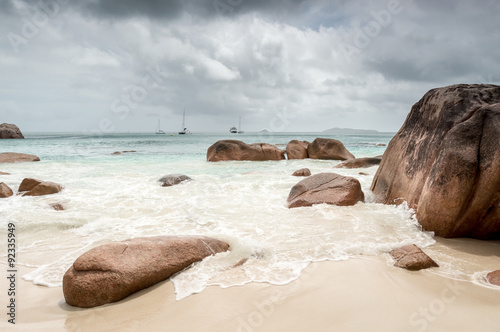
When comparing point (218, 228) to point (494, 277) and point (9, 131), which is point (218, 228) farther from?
point (9, 131)

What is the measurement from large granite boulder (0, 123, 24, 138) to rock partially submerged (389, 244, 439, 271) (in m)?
63.5

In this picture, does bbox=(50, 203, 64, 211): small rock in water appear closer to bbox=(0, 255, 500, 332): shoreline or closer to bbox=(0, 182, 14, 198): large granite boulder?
bbox=(0, 182, 14, 198): large granite boulder

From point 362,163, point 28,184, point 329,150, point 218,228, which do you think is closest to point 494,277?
point 218,228

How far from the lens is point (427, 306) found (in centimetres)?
245

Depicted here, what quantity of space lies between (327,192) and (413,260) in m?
3.00

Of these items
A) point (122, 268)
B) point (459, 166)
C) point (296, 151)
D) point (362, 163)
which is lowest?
point (122, 268)

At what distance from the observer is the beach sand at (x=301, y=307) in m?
2.27

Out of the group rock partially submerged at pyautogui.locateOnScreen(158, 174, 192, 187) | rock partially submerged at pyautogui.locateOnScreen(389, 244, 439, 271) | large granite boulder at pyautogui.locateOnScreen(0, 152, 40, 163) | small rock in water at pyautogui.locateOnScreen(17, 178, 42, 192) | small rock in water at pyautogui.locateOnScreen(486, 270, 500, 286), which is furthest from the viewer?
large granite boulder at pyautogui.locateOnScreen(0, 152, 40, 163)

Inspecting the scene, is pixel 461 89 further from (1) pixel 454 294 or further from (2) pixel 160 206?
(2) pixel 160 206

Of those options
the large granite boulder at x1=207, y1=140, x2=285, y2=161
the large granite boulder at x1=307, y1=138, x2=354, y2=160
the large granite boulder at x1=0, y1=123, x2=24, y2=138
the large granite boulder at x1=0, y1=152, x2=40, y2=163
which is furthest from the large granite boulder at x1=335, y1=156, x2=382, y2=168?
the large granite boulder at x1=0, y1=123, x2=24, y2=138

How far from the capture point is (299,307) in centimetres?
250

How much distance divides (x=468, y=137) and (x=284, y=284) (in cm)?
347

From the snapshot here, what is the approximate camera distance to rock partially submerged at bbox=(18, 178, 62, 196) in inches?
284

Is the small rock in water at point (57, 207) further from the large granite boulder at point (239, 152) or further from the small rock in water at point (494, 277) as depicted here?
the large granite boulder at point (239, 152)
